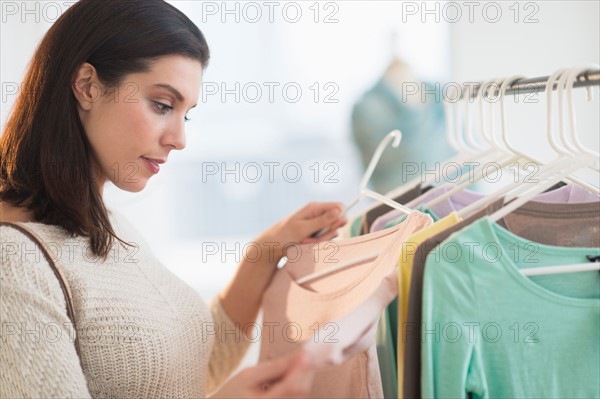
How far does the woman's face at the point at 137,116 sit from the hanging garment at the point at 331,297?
0.34 meters

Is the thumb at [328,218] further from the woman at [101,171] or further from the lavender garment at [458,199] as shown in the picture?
the woman at [101,171]

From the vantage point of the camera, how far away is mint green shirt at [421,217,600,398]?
2.73ft

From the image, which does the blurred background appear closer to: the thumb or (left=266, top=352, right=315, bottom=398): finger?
the thumb

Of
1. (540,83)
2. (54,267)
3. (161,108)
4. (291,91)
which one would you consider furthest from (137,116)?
(291,91)

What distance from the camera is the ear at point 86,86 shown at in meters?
1.11

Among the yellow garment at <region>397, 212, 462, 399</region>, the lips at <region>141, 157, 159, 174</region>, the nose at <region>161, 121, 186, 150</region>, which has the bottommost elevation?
the yellow garment at <region>397, 212, 462, 399</region>

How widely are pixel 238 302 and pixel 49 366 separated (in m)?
0.55

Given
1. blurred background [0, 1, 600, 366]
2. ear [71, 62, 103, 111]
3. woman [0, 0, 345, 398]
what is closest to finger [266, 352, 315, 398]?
woman [0, 0, 345, 398]

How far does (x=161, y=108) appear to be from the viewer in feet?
3.78

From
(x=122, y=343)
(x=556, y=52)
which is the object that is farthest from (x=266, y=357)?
(x=556, y=52)

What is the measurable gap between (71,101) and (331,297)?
0.54 meters

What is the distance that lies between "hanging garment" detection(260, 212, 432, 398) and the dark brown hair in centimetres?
36

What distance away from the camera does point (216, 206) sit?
3633 mm

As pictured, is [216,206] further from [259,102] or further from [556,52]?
[556,52]
